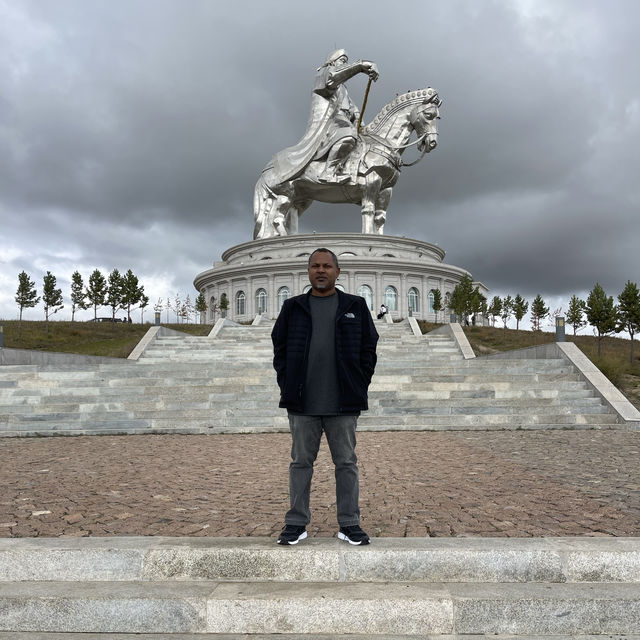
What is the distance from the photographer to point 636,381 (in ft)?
54.0

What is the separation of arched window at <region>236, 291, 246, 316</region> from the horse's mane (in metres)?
16.4

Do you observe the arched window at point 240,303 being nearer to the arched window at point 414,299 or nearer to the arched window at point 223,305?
the arched window at point 223,305

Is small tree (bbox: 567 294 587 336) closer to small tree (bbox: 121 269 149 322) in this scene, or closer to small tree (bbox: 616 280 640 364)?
small tree (bbox: 616 280 640 364)

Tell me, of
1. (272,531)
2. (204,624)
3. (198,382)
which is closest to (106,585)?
(204,624)

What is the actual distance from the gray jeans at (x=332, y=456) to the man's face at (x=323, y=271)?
906 millimetres

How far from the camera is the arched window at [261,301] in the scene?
1861 inches

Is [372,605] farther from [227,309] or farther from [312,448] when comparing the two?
[227,309]

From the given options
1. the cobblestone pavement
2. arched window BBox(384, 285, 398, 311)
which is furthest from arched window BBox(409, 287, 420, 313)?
the cobblestone pavement

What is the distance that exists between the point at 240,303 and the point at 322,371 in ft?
150

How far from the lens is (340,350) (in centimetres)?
395

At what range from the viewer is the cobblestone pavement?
4.64 metres

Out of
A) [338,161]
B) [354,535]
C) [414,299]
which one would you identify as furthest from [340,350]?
[414,299]

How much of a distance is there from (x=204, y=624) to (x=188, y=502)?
7.77ft

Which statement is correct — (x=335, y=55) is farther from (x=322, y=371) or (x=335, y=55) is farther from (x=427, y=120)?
(x=322, y=371)
